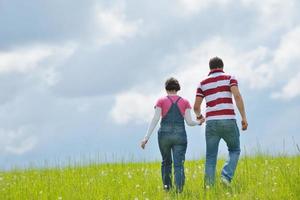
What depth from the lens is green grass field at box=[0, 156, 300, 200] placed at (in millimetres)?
10961

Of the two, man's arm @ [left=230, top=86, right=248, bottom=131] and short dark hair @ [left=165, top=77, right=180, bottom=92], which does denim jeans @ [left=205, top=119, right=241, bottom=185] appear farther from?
short dark hair @ [left=165, top=77, right=180, bottom=92]

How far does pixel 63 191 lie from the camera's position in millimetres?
12602

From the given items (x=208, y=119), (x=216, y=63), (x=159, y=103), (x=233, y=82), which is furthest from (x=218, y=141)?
(x=216, y=63)

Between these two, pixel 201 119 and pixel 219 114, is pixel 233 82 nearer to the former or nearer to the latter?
pixel 219 114

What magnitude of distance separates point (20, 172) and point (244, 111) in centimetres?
1009

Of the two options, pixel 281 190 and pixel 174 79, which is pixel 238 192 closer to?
pixel 281 190

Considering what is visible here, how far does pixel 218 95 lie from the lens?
37.5ft

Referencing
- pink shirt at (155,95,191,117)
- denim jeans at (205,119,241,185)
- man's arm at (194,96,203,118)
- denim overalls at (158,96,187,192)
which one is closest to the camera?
denim jeans at (205,119,241,185)

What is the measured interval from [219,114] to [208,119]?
0.29 m

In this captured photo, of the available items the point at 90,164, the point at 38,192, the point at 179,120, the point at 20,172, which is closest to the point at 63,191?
the point at 38,192

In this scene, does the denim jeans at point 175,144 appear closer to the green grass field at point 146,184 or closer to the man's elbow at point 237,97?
the green grass field at point 146,184

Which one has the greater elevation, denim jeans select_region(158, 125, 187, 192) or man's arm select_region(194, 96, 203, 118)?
man's arm select_region(194, 96, 203, 118)

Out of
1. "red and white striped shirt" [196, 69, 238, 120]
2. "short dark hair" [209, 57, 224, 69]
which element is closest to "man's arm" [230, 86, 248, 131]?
"red and white striped shirt" [196, 69, 238, 120]

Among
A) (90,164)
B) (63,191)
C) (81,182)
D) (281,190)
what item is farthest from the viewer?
(90,164)
